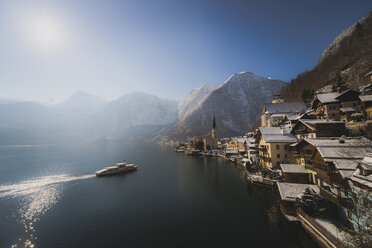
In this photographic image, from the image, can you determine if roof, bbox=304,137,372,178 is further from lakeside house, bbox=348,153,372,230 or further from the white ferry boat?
the white ferry boat

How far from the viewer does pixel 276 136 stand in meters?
42.0

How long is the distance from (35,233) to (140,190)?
66.8 ft

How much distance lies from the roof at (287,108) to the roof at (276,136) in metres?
42.8

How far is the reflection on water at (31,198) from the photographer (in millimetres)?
23075

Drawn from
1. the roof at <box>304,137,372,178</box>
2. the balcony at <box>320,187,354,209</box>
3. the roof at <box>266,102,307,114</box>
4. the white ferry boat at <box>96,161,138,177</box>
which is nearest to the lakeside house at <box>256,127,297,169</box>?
the roof at <box>304,137,372,178</box>

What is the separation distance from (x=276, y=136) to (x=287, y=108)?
4950 cm

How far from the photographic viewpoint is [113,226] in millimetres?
23219

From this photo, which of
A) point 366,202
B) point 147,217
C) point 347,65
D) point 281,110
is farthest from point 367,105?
point 347,65

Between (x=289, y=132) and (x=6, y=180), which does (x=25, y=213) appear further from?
(x=289, y=132)

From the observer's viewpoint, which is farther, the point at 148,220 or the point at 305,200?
the point at 148,220

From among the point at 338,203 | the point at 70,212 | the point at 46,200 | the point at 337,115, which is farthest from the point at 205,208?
the point at 337,115

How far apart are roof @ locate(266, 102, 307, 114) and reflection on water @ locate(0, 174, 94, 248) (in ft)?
312

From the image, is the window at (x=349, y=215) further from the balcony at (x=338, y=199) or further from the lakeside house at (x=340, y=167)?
the balcony at (x=338, y=199)

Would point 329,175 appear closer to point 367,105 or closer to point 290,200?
point 290,200
